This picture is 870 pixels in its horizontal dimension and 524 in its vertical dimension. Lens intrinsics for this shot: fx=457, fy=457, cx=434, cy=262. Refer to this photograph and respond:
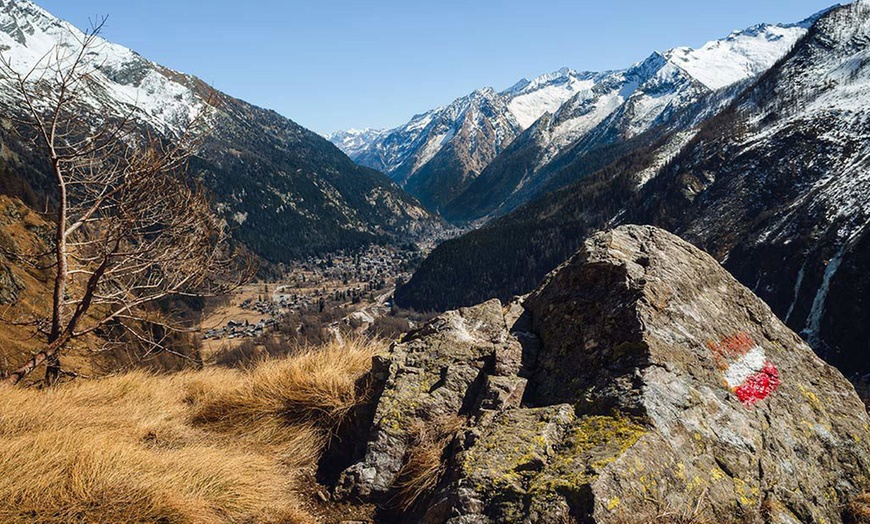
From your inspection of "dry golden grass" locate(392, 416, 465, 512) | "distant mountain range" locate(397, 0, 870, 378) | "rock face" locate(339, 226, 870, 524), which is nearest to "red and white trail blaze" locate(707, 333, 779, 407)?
"rock face" locate(339, 226, 870, 524)

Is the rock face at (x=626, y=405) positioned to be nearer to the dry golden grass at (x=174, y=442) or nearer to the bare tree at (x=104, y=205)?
the dry golden grass at (x=174, y=442)

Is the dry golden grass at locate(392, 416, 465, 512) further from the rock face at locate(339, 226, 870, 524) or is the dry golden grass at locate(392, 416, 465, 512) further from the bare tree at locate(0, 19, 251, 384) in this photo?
the bare tree at locate(0, 19, 251, 384)

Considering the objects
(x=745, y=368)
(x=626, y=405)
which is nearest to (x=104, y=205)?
(x=626, y=405)

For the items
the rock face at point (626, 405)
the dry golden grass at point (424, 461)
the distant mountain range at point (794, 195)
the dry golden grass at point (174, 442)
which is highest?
the distant mountain range at point (794, 195)

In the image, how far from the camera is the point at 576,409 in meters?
4.52

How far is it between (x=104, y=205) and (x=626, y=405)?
9.65 metres

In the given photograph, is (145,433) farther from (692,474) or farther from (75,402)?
(692,474)

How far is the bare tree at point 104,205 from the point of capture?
716cm

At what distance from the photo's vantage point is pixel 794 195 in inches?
4658

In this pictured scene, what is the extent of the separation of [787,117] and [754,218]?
5052 cm

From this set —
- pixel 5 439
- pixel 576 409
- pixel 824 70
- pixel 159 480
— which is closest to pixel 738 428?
pixel 576 409

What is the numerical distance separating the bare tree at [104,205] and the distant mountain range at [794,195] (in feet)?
297

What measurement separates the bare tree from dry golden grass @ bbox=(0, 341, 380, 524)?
46.1 inches

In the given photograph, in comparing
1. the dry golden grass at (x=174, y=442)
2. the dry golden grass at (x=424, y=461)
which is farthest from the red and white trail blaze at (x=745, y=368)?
the dry golden grass at (x=174, y=442)
